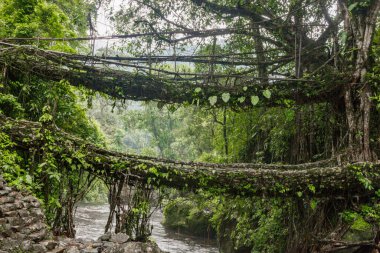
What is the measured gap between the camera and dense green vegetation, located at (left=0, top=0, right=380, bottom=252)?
500 cm

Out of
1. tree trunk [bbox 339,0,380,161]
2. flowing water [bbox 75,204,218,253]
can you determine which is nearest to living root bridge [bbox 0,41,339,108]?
tree trunk [bbox 339,0,380,161]

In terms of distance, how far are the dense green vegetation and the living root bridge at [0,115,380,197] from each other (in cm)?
10

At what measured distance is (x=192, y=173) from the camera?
4957 mm

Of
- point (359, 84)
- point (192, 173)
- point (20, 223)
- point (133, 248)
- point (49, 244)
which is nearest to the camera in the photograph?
point (20, 223)

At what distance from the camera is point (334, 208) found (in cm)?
514

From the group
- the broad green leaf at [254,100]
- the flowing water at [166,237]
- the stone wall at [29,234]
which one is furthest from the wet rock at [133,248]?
the flowing water at [166,237]

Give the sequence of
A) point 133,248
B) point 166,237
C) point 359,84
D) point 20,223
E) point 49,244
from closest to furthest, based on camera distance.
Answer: point 20,223 < point 49,244 < point 133,248 < point 359,84 < point 166,237

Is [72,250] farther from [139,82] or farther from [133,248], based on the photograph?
[139,82]

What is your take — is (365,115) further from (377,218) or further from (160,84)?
(160,84)

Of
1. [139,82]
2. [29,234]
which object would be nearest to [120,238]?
[29,234]

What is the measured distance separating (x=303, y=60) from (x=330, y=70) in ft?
4.05

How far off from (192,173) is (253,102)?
1.51 metres

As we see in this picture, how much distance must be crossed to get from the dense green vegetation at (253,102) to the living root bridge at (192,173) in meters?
0.10

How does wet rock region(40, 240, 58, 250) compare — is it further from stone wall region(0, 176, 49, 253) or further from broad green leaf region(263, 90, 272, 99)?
broad green leaf region(263, 90, 272, 99)
